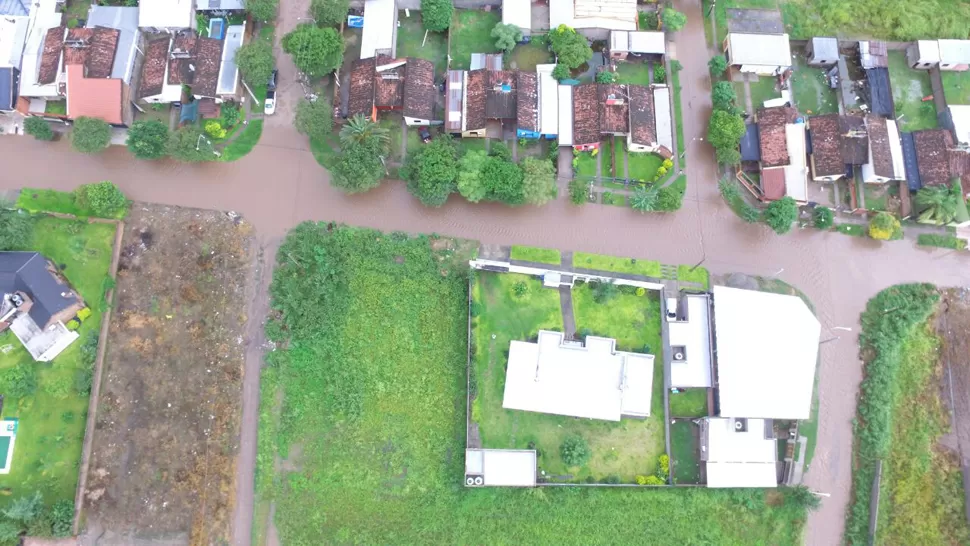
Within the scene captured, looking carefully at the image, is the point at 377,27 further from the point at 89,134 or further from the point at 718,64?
the point at 718,64

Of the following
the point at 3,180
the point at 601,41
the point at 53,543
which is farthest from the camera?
the point at 601,41

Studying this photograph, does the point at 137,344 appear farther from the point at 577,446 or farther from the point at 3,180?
the point at 577,446

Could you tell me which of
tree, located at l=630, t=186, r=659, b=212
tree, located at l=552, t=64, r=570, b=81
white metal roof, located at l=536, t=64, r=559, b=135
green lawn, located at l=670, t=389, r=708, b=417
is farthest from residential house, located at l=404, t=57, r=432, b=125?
green lawn, located at l=670, t=389, r=708, b=417

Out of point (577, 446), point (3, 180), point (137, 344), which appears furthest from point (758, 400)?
point (3, 180)

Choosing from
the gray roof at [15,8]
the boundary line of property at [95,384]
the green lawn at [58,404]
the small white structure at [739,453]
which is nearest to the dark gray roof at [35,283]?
the green lawn at [58,404]

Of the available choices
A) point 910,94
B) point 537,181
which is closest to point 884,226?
point 910,94
